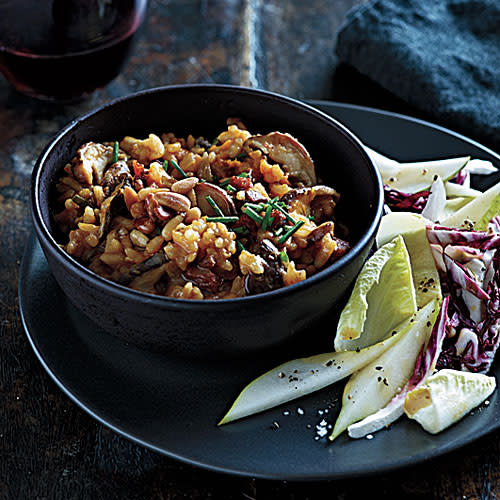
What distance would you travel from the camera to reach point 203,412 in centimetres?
250

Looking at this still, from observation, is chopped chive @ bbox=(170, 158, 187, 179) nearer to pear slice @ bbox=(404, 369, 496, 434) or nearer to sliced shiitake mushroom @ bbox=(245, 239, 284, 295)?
sliced shiitake mushroom @ bbox=(245, 239, 284, 295)

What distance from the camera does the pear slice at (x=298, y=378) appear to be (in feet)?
8.18

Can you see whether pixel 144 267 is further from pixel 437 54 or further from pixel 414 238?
pixel 437 54

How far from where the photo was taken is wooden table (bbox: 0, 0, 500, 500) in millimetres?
2529

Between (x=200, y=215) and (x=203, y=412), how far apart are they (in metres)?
0.76

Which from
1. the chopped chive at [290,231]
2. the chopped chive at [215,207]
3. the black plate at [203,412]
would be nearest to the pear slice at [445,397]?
the black plate at [203,412]

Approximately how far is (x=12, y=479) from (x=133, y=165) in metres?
1.33

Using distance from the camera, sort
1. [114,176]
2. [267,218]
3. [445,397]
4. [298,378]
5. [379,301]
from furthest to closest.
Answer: [114,176] < [379,301] < [267,218] < [298,378] < [445,397]

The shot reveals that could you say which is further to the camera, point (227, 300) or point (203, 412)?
point (203, 412)

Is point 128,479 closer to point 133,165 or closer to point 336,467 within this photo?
point 336,467

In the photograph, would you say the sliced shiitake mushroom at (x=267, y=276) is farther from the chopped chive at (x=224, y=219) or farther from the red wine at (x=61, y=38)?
the red wine at (x=61, y=38)

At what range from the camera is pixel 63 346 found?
2746 mm

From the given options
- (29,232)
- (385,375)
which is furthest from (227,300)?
(29,232)

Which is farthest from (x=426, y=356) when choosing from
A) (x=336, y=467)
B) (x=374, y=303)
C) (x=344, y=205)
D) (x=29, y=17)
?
(x=29, y=17)
